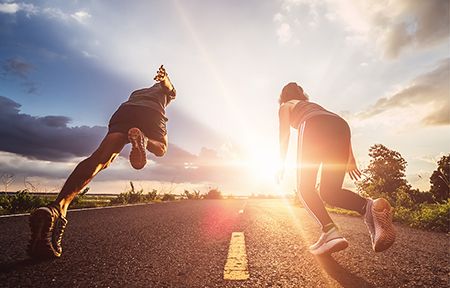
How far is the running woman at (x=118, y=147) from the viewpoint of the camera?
2615mm

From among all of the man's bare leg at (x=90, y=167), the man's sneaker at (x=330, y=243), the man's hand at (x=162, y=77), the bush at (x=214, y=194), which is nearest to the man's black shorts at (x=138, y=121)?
the man's bare leg at (x=90, y=167)

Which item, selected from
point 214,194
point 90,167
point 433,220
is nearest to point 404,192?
point 433,220

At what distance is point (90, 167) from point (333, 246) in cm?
243

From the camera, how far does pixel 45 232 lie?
260 centimetres

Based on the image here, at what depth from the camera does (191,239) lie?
159 inches

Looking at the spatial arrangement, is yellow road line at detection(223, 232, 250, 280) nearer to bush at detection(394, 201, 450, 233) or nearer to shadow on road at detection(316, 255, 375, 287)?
shadow on road at detection(316, 255, 375, 287)

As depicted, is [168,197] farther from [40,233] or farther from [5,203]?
[40,233]

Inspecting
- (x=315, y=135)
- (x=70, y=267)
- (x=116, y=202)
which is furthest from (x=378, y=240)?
(x=116, y=202)

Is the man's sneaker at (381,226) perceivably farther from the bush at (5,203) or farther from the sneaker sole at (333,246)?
the bush at (5,203)

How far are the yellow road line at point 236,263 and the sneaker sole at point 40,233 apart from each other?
148 cm

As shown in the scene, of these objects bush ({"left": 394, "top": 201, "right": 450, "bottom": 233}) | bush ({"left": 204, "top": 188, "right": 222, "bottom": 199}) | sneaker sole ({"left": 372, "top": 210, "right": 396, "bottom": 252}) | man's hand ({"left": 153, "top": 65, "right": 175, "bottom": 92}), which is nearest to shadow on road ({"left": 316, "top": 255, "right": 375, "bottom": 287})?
sneaker sole ({"left": 372, "top": 210, "right": 396, "bottom": 252})

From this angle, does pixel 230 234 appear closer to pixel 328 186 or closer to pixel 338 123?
pixel 328 186

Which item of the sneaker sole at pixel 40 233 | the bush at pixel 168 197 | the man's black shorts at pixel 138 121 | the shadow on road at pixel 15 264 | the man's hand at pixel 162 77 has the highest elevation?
the man's hand at pixel 162 77

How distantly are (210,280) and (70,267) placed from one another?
1.16 meters
